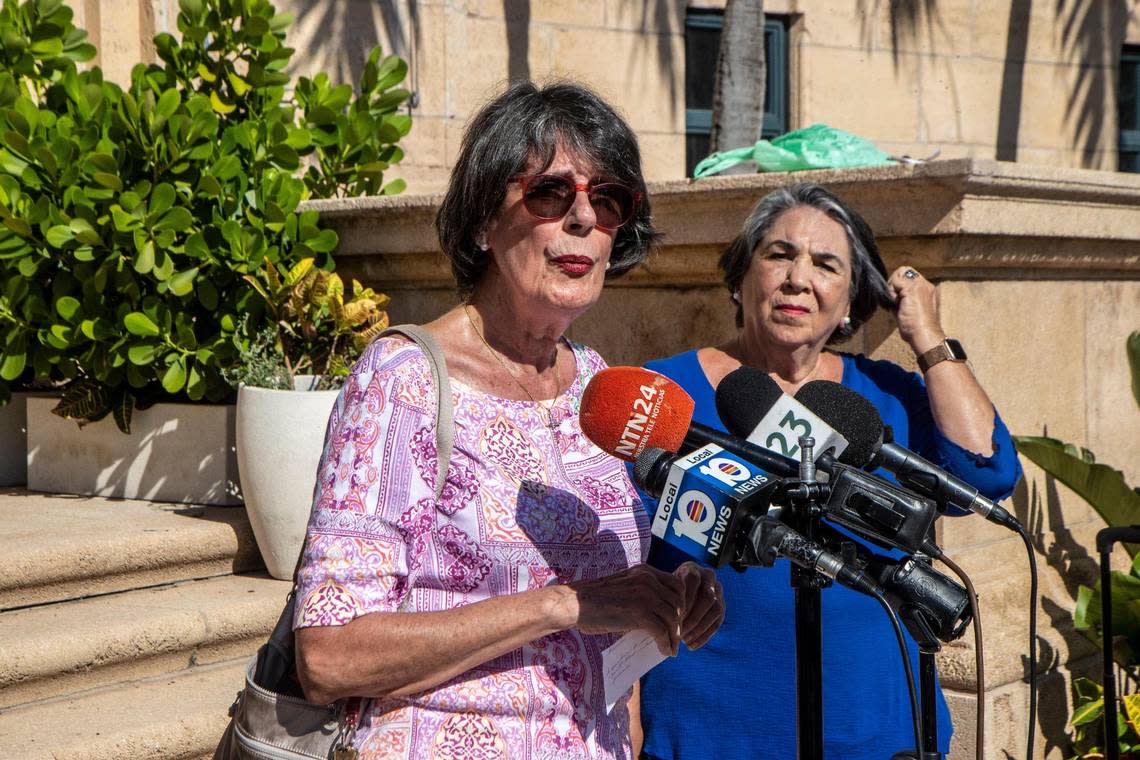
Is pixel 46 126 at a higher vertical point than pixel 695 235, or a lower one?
higher

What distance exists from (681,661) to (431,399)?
40.7 inches

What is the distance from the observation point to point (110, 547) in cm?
454

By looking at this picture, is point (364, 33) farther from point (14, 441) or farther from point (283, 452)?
point (283, 452)

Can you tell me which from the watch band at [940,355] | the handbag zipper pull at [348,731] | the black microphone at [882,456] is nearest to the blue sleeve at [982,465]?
the watch band at [940,355]

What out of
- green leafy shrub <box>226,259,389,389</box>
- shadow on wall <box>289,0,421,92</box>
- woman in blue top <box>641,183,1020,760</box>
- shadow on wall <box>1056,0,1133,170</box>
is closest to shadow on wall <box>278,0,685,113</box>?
shadow on wall <box>289,0,421,92</box>

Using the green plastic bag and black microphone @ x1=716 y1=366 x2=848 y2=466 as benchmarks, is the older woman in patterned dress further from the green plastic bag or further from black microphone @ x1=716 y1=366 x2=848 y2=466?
the green plastic bag

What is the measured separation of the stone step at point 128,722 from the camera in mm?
3586

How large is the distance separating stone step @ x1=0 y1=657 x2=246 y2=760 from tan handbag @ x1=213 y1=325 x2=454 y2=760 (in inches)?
66.4

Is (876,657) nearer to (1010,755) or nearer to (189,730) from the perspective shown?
(1010,755)

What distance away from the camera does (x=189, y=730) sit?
3.79m

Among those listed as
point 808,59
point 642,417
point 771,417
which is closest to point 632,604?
point 642,417

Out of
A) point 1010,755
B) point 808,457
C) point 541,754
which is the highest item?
point 808,457

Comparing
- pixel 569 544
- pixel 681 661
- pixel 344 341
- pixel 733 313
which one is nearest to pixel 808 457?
pixel 569 544

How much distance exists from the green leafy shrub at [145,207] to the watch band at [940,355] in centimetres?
282
